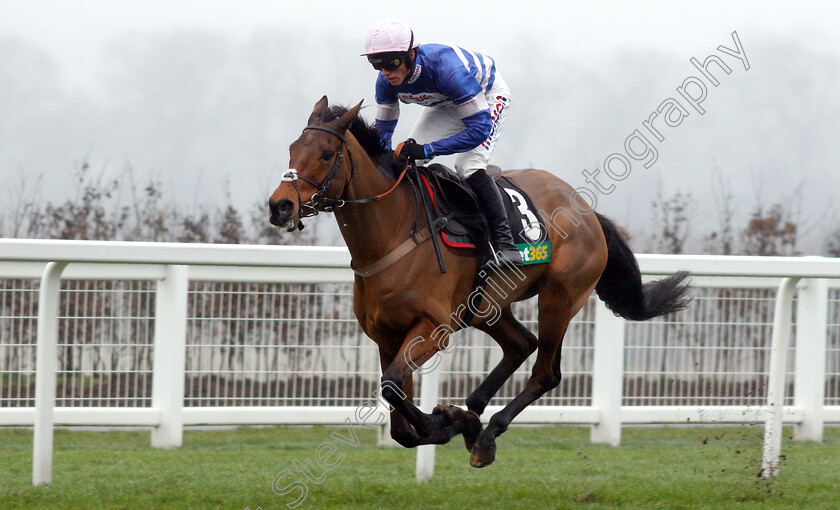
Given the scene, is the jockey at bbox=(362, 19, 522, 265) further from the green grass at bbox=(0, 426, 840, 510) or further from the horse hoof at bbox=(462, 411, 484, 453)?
the green grass at bbox=(0, 426, 840, 510)

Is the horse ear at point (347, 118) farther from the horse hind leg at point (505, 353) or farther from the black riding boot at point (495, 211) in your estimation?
the horse hind leg at point (505, 353)

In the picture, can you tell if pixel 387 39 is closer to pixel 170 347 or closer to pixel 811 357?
pixel 170 347

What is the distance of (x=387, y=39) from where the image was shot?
3.73 meters

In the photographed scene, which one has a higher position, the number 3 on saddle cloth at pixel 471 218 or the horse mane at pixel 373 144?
the horse mane at pixel 373 144

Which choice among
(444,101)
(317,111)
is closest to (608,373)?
(444,101)

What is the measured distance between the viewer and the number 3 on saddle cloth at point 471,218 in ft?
13.3

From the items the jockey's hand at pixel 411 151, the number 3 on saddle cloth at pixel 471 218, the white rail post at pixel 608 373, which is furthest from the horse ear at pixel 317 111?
the white rail post at pixel 608 373

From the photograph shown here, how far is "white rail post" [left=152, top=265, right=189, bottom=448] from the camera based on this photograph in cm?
513

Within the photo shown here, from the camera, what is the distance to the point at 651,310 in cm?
484

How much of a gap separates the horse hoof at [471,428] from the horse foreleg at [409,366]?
0.93ft

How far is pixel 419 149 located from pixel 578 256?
1060 mm

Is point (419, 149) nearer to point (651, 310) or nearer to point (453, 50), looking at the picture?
point (453, 50)

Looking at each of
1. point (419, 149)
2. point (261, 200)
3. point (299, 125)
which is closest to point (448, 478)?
point (419, 149)

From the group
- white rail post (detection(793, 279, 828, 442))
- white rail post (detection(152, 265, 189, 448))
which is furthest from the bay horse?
white rail post (detection(793, 279, 828, 442))
